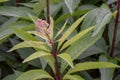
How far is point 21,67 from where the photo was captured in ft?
5.08

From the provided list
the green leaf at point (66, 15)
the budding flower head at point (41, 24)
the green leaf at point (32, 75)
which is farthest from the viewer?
the green leaf at point (66, 15)

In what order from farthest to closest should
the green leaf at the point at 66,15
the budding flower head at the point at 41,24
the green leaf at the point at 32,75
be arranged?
the green leaf at the point at 66,15 → the green leaf at the point at 32,75 → the budding flower head at the point at 41,24

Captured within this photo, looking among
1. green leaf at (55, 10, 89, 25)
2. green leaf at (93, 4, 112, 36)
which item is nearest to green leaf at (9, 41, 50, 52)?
green leaf at (93, 4, 112, 36)

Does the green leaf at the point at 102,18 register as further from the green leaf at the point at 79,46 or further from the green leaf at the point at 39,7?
the green leaf at the point at 39,7

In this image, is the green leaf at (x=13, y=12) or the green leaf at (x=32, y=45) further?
the green leaf at (x=13, y=12)

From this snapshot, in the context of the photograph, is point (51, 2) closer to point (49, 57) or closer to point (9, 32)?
point (9, 32)

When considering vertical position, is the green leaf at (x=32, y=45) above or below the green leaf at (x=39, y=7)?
below

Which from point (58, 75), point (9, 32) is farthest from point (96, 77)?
point (9, 32)

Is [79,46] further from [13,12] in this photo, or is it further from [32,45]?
[13,12]

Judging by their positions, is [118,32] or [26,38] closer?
[26,38]

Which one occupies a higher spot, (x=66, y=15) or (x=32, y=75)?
(x=66, y=15)

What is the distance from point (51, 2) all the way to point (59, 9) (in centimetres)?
5

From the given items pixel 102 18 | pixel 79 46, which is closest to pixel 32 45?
pixel 79 46

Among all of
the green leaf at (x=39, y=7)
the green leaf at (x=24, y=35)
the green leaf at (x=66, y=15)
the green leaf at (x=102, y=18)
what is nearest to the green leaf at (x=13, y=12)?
the green leaf at (x=39, y=7)
